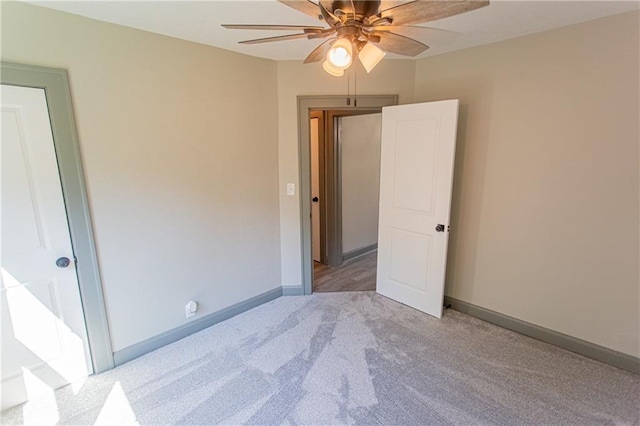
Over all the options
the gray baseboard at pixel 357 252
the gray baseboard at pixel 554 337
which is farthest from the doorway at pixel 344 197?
the gray baseboard at pixel 554 337

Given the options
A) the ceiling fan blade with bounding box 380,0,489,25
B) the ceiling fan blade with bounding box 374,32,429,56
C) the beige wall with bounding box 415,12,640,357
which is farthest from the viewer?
the beige wall with bounding box 415,12,640,357

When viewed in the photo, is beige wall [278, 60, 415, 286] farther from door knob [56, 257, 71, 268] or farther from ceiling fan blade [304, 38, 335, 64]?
door knob [56, 257, 71, 268]

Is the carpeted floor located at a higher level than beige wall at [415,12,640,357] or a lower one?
lower

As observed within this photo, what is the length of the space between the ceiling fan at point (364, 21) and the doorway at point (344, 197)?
2090mm

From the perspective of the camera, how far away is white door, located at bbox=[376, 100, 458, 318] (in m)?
2.77

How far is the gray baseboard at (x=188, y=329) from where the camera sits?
2.39 meters

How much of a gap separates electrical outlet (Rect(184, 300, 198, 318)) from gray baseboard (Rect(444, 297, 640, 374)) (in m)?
2.39

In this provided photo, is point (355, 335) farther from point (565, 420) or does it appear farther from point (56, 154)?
point (56, 154)

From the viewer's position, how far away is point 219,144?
8.87 feet

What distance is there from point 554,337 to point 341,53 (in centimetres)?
269

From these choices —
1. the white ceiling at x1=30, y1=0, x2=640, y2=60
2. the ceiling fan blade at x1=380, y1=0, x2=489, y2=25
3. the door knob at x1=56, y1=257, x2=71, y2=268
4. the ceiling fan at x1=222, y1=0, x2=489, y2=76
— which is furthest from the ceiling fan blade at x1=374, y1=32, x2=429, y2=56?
the door knob at x1=56, y1=257, x2=71, y2=268

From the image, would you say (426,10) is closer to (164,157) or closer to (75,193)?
(164,157)

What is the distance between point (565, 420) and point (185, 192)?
2.93 metres

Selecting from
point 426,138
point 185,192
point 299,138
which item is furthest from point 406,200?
point 185,192
